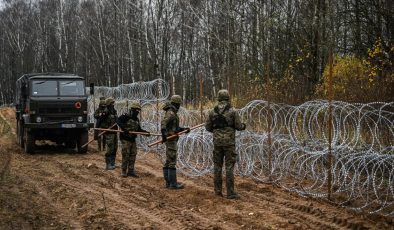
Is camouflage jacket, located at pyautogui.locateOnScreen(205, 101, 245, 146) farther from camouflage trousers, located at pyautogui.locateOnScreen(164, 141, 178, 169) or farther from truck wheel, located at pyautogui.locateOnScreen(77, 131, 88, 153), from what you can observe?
truck wheel, located at pyautogui.locateOnScreen(77, 131, 88, 153)

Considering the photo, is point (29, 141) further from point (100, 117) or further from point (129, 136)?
point (129, 136)

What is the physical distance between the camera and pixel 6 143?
18.9 m

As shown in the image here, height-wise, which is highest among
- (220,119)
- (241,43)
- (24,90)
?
(241,43)

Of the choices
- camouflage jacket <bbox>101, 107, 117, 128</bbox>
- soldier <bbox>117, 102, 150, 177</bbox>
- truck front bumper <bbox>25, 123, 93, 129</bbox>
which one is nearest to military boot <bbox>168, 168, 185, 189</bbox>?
soldier <bbox>117, 102, 150, 177</bbox>

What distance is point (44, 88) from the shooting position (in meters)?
15.4

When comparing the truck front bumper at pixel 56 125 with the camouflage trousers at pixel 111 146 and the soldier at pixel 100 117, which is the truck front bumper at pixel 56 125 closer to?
the soldier at pixel 100 117

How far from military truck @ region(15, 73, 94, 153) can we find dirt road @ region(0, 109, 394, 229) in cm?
332

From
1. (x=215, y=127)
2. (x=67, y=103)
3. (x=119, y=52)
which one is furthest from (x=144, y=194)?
(x=119, y=52)

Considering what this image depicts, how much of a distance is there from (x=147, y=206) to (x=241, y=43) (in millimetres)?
16115

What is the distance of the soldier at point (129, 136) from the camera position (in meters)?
11.2

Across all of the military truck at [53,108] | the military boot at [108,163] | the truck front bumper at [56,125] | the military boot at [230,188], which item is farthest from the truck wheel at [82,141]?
the military boot at [230,188]

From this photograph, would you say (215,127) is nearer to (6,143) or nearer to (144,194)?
(144,194)

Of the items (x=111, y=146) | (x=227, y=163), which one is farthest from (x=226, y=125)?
(x=111, y=146)

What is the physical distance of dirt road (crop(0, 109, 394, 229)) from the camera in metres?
7.27
